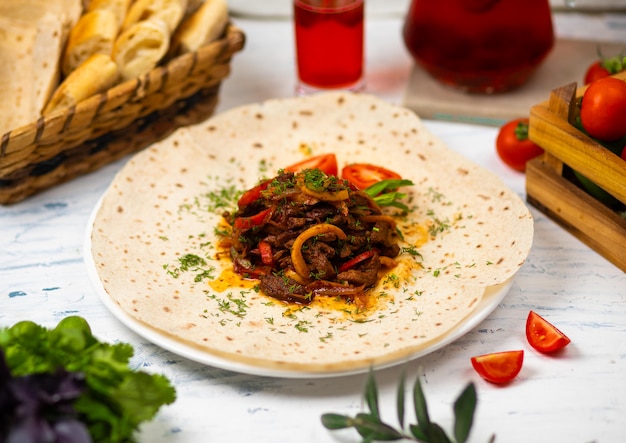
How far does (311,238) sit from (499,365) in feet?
3.06

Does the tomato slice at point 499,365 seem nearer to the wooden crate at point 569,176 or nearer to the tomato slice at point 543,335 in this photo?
the tomato slice at point 543,335

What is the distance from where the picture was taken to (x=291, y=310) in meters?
3.14

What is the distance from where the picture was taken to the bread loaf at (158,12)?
4.35m

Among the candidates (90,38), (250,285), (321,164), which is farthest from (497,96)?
(90,38)

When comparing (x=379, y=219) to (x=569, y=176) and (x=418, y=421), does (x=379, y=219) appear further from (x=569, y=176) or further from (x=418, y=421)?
(x=418, y=421)

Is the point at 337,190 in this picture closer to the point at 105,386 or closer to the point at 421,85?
the point at 105,386

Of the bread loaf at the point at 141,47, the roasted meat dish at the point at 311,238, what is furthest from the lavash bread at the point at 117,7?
the roasted meat dish at the point at 311,238

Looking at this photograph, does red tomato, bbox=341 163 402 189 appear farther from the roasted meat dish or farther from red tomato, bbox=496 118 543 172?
red tomato, bbox=496 118 543 172

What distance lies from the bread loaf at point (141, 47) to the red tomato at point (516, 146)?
6.23 ft

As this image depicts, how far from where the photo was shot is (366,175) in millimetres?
3857

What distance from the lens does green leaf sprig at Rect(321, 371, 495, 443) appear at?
2441 mm

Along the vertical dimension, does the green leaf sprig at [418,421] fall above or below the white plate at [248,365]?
above

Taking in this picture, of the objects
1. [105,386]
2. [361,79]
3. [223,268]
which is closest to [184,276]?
[223,268]

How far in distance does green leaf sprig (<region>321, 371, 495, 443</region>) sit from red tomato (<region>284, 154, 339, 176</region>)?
62.0 inches
